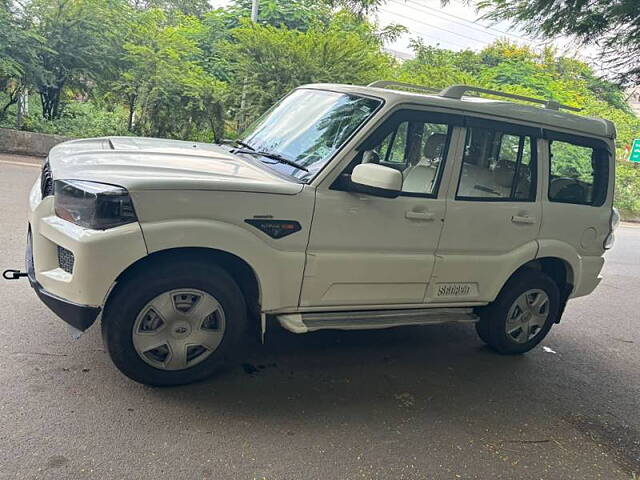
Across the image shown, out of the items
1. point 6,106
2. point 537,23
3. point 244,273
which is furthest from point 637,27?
point 6,106

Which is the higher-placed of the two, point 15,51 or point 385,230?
point 15,51

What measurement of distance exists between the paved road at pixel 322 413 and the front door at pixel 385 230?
0.64 meters

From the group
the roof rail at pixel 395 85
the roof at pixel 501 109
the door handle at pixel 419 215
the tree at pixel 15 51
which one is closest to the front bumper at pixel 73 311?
the door handle at pixel 419 215

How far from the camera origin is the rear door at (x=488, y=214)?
158 inches

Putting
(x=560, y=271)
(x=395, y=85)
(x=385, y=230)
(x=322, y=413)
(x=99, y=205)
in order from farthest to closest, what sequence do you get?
(x=560, y=271) → (x=395, y=85) → (x=385, y=230) → (x=322, y=413) → (x=99, y=205)

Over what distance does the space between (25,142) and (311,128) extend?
10.8 metres

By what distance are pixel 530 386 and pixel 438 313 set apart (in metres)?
0.95

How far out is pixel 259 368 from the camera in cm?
381

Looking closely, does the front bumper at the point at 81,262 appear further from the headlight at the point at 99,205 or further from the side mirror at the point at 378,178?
the side mirror at the point at 378,178

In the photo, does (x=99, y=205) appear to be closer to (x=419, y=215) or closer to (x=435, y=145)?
(x=419, y=215)

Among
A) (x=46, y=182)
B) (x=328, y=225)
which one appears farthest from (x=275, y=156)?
(x=46, y=182)

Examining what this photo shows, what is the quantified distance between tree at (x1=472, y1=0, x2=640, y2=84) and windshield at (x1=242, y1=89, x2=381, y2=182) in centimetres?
159

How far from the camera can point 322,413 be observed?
11.1 ft

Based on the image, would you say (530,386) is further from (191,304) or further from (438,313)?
(191,304)
